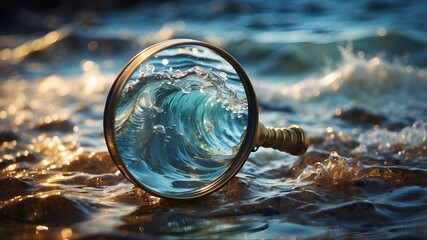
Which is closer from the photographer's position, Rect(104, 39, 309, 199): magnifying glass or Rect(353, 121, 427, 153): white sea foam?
Rect(104, 39, 309, 199): magnifying glass

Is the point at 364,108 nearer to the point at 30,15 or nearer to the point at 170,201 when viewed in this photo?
the point at 170,201

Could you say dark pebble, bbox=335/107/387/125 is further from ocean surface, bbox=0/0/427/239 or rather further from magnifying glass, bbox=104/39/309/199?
magnifying glass, bbox=104/39/309/199

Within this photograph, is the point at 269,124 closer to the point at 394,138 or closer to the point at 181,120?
the point at 394,138

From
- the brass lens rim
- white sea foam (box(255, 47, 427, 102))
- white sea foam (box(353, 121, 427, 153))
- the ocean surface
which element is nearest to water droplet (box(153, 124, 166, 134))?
the brass lens rim

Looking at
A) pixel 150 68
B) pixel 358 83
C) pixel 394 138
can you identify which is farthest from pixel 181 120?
pixel 358 83

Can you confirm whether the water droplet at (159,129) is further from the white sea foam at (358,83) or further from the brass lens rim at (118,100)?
the white sea foam at (358,83)

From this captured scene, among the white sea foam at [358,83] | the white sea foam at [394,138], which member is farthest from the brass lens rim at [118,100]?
the white sea foam at [358,83]
